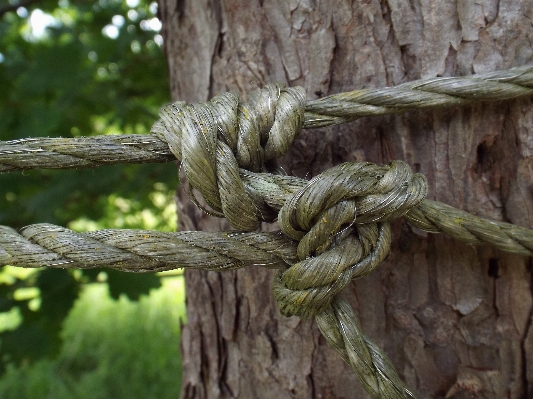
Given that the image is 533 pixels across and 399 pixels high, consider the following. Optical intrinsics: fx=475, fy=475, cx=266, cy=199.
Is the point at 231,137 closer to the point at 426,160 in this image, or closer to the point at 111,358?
the point at 426,160

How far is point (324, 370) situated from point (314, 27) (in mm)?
615

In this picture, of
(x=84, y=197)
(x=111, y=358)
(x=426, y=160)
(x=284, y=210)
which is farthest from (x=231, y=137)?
(x=111, y=358)

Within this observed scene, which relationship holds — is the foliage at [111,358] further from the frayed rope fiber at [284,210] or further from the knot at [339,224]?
the knot at [339,224]

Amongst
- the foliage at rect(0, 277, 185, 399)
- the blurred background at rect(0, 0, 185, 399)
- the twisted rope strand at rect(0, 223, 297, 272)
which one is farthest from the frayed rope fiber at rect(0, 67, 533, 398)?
the foliage at rect(0, 277, 185, 399)

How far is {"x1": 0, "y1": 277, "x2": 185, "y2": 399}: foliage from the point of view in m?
2.27

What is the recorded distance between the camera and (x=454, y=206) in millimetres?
783

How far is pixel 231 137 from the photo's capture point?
27.8 inches

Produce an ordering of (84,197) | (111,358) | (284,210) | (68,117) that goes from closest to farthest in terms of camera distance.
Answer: (284,210) < (68,117) < (84,197) < (111,358)

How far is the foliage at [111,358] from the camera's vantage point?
7.44ft

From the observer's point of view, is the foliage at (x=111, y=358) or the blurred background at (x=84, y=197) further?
the foliage at (x=111, y=358)

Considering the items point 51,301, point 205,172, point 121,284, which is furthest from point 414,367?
point 51,301

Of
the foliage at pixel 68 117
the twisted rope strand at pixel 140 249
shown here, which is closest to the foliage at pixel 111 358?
the foliage at pixel 68 117

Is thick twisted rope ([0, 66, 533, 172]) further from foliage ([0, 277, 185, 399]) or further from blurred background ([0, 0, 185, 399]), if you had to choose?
foliage ([0, 277, 185, 399])

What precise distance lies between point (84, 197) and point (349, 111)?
1.56 m
